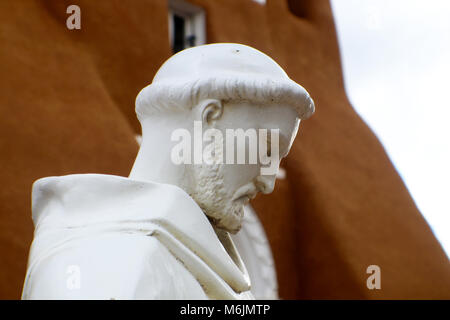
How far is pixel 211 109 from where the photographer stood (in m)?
2.53

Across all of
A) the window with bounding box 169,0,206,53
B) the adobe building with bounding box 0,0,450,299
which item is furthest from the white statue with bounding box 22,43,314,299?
the window with bounding box 169,0,206,53

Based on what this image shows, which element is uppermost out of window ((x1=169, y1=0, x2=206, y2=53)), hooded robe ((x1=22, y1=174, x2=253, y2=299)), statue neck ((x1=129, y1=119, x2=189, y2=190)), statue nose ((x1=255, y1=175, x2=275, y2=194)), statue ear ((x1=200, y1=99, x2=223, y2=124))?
window ((x1=169, y1=0, x2=206, y2=53))

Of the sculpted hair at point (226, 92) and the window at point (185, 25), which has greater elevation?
the window at point (185, 25)

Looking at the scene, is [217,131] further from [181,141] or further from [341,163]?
[341,163]

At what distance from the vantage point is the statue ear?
253 cm

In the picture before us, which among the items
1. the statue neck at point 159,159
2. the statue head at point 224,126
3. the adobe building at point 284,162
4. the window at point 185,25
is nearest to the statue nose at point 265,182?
the statue head at point 224,126

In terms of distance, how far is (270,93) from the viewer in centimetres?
252

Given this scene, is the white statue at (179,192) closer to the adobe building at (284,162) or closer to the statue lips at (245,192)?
the statue lips at (245,192)

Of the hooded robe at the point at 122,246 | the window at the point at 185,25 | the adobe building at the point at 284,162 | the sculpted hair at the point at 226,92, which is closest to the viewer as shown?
the hooded robe at the point at 122,246

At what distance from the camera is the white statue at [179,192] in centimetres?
210

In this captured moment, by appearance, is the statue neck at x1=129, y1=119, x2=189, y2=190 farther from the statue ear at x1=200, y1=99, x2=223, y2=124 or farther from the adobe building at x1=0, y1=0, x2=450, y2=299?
the adobe building at x1=0, y1=0, x2=450, y2=299

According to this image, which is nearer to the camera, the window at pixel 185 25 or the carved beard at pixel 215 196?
the carved beard at pixel 215 196

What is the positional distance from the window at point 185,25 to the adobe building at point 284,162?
2cm

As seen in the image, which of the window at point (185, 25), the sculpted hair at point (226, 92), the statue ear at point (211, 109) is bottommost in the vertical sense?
the statue ear at point (211, 109)
